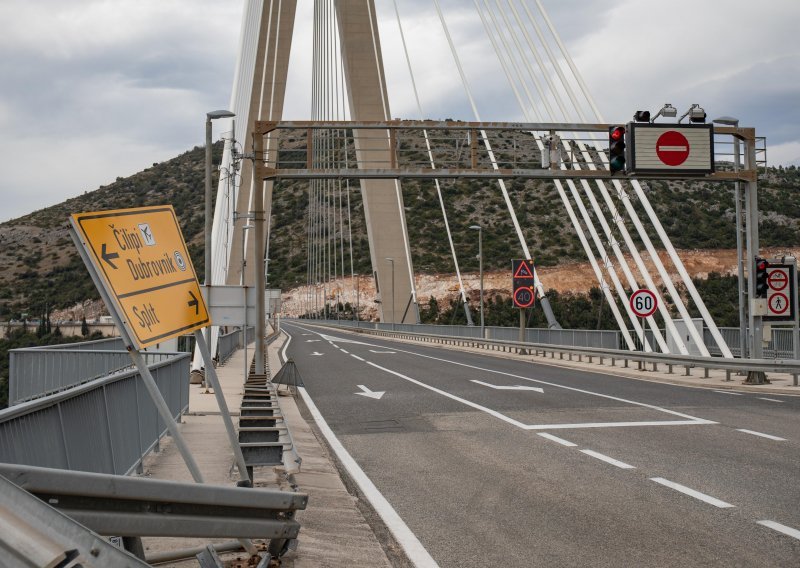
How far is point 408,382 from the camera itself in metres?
21.5

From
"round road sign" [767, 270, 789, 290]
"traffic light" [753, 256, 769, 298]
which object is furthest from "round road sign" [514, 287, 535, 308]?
"round road sign" [767, 270, 789, 290]

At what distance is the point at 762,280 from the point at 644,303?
3.86 metres

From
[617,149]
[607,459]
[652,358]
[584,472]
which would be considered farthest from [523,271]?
[584,472]

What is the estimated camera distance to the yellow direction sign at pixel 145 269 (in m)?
5.11

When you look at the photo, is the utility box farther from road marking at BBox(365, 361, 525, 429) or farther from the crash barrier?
the crash barrier

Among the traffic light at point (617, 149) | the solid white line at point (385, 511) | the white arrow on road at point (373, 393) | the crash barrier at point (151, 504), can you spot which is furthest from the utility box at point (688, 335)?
the crash barrier at point (151, 504)

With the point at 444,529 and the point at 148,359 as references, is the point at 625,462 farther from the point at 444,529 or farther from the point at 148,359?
the point at 148,359

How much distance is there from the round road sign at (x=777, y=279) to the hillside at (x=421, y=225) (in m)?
70.0

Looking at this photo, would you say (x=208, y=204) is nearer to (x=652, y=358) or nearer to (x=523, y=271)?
(x=652, y=358)

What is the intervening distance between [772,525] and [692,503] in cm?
93

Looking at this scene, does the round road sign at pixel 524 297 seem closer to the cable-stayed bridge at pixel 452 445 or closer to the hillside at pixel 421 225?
the cable-stayed bridge at pixel 452 445

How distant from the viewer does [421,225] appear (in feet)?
357

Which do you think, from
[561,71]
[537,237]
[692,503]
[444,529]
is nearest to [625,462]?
[692,503]

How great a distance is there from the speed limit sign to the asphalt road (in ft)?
18.5
